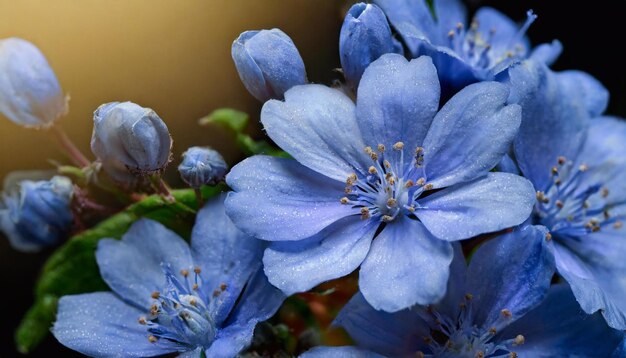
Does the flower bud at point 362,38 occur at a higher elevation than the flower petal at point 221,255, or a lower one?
higher

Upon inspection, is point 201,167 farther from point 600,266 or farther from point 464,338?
point 600,266

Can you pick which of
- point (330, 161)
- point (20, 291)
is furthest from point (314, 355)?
point (20, 291)

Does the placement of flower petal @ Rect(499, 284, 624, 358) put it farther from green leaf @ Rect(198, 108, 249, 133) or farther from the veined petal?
green leaf @ Rect(198, 108, 249, 133)

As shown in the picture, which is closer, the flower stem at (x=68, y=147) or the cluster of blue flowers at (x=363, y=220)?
the cluster of blue flowers at (x=363, y=220)

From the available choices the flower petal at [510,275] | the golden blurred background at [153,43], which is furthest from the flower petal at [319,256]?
the golden blurred background at [153,43]

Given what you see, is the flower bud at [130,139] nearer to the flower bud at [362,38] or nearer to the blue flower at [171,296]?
the blue flower at [171,296]

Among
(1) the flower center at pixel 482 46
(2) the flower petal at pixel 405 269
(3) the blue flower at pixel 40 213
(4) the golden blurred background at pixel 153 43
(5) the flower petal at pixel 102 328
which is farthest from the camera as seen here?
(4) the golden blurred background at pixel 153 43

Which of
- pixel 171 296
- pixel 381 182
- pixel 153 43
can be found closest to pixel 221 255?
pixel 171 296

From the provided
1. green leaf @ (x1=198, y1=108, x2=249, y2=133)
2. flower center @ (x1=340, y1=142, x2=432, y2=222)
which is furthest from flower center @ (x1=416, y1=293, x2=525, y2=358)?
green leaf @ (x1=198, y1=108, x2=249, y2=133)

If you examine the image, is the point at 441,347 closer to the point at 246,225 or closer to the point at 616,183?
the point at 246,225
